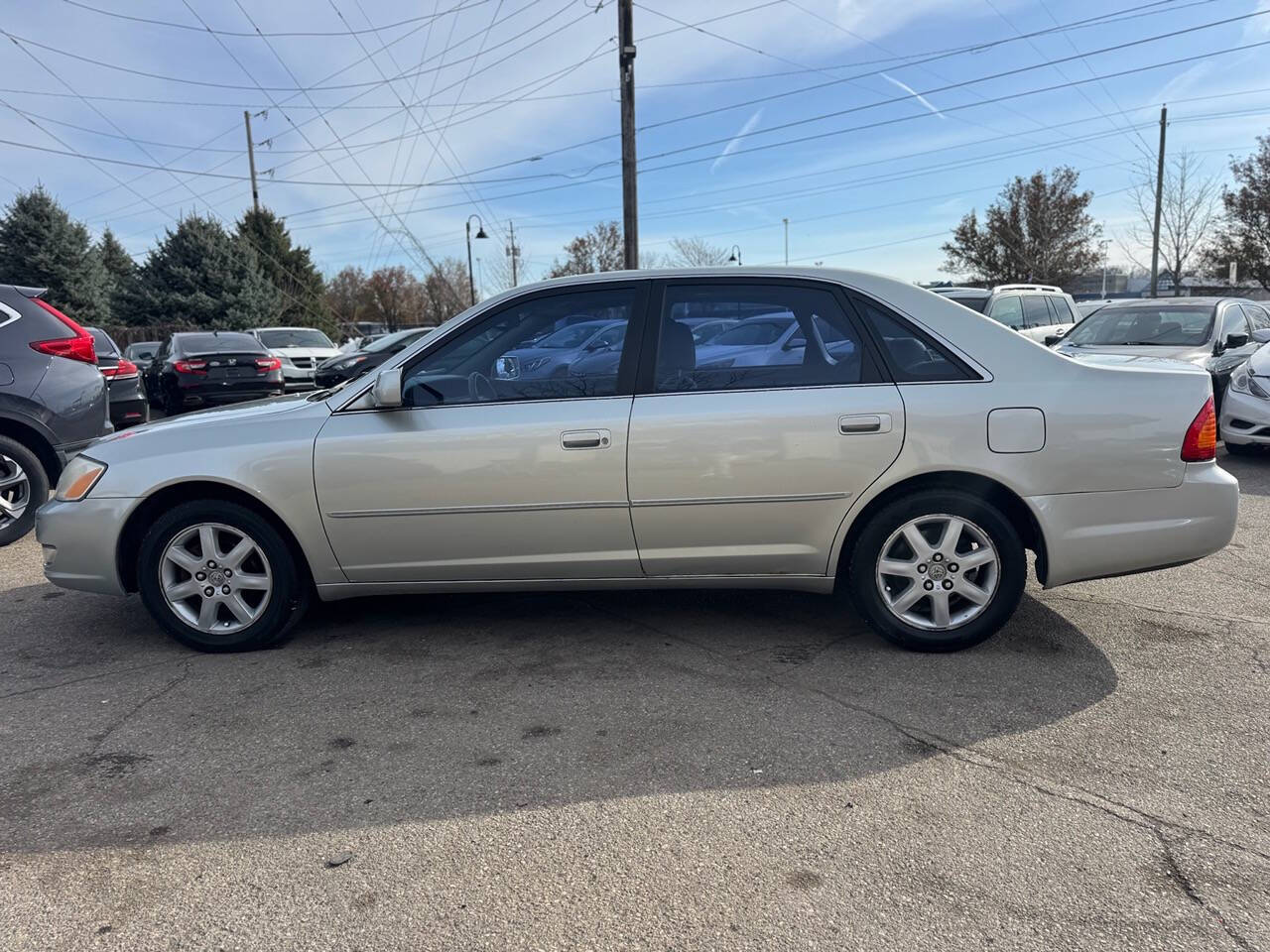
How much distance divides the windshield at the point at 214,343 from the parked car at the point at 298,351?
3263mm

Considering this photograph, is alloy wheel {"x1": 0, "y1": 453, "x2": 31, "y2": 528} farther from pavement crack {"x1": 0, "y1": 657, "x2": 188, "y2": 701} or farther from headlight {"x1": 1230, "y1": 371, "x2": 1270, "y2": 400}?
headlight {"x1": 1230, "y1": 371, "x2": 1270, "y2": 400}

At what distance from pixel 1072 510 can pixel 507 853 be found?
2685 millimetres

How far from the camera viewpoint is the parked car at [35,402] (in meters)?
6.56

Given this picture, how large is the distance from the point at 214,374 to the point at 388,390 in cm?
1175

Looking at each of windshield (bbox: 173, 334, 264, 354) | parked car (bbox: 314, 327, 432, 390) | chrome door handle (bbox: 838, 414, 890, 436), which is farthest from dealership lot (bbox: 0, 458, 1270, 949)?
windshield (bbox: 173, 334, 264, 354)

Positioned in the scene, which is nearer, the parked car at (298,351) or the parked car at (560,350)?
the parked car at (560,350)

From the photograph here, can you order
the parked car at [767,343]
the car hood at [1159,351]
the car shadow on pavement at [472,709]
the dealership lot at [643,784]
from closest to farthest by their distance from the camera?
the dealership lot at [643,784] → the car shadow on pavement at [472,709] → the parked car at [767,343] → the car hood at [1159,351]

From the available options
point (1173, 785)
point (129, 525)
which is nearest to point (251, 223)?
point (129, 525)

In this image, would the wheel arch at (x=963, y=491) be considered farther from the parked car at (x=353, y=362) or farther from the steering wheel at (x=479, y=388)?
the parked car at (x=353, y=362)

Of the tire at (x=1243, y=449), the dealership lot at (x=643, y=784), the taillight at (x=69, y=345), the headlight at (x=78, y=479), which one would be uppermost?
the taillight at (x=69, y=345)

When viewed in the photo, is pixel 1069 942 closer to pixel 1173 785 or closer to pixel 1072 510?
pixel 1173 785

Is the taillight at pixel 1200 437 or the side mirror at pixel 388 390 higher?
the side mirror at pixel 388 390

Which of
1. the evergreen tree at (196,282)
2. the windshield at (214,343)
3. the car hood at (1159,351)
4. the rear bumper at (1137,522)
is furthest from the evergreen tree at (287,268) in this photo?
the rear bumper at (1137,522)

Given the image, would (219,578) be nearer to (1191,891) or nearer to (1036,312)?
(1191,891)
